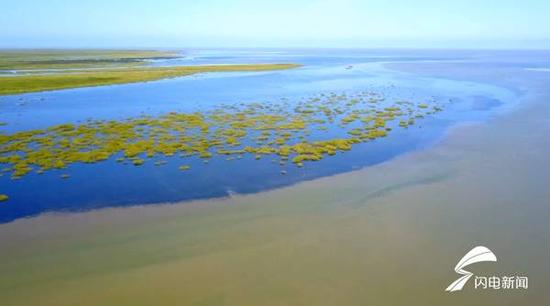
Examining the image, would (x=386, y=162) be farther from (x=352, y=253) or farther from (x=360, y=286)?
(x=360, y=286)

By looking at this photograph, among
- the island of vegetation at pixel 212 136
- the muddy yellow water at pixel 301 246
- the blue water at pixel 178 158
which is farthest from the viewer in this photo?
the island of vegetation at pixel 212 136

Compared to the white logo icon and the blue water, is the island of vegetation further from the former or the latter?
the white logo icon

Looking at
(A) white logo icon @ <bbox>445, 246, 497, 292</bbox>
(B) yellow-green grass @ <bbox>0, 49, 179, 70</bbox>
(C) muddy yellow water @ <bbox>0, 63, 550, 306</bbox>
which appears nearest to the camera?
(C) muddy yellow water @ <bbox>0, 63, 550, 306</bbox>

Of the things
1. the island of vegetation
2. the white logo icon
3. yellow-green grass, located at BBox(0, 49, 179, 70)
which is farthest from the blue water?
yellow-green grass, located at BBox(0, 49, 179, 70)

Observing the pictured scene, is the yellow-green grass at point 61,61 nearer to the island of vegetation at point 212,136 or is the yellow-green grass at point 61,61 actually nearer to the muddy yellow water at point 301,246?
the island of vegetation at point 212,136

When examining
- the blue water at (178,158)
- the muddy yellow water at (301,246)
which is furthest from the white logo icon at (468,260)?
the blue water at (178,158)

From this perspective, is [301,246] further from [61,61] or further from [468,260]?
[61,61]

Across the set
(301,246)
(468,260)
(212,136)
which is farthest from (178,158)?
(468,260)
